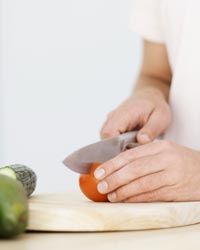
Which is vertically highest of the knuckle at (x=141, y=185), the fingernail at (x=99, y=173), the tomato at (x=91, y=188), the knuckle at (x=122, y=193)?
the fingernail at (x=99, y=173)

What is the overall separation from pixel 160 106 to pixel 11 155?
136 cm

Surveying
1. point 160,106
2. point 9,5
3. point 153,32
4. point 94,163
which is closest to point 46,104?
point 9,5

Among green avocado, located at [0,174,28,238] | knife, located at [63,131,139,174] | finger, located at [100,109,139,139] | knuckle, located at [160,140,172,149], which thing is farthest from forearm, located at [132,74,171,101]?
green avocado, located at [0,174,28,238]

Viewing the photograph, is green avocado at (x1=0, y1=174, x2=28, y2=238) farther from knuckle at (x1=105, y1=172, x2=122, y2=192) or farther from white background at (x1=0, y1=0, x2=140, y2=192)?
white background at (x1=0, y1=0, x2=140, y2=192)

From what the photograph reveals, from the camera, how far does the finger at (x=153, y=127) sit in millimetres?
1219

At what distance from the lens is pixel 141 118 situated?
1.30 metres

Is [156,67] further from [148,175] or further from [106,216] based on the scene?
[106,216]

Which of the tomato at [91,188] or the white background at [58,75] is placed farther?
the white background at [58,75]

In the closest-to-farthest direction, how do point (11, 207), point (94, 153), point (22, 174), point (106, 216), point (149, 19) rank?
point (11, 207) < point (106, 216) < point (22, 174) < point (94, 153) < point (149, 19)

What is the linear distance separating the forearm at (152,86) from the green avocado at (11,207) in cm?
68

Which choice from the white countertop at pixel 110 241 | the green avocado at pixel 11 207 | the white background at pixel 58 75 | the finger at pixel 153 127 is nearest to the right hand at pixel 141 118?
the finger at pixel 153 127

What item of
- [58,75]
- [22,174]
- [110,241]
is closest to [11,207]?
[110,241]

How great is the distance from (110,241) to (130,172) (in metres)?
0.21

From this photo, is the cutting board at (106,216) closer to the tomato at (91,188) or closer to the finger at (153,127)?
the tomato at (91,188)
